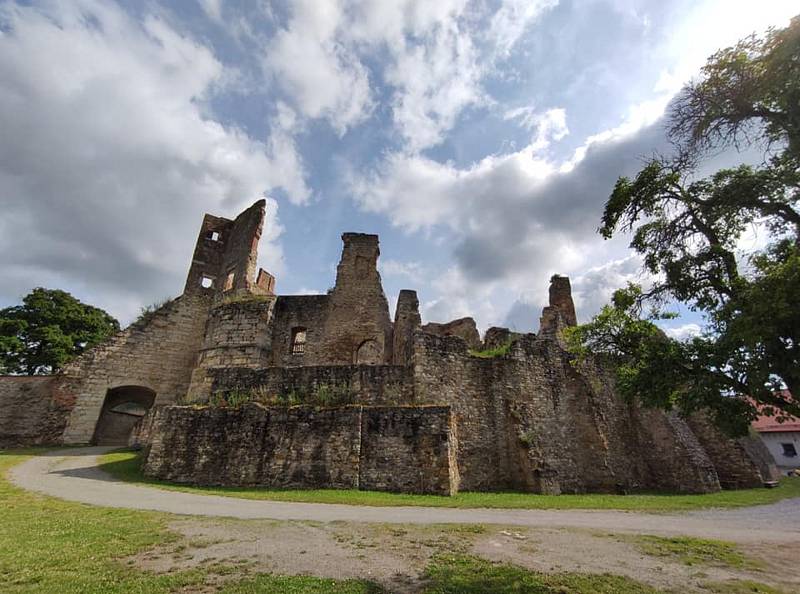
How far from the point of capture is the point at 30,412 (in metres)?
18.6

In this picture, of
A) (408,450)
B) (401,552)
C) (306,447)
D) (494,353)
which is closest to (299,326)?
(306,447)

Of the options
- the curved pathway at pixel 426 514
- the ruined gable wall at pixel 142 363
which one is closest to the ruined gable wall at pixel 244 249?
the ruined gable wall at pixel 142 363

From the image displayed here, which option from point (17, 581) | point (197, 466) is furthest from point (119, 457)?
point (17, 581)

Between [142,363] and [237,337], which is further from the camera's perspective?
[142,363]

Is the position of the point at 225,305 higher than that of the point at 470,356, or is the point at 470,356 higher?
the point at 225,305

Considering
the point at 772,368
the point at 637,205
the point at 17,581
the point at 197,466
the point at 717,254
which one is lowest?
the point at 17,581

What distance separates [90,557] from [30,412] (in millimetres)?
19954

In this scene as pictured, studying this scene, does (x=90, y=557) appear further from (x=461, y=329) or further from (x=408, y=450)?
(x=461, y=329)

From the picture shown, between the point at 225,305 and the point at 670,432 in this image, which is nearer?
the point at 670,432

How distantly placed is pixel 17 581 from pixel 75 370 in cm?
2023

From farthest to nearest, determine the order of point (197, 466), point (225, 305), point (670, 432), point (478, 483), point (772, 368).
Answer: point (225, 305), point (670, 432), point (478, 483), point (197, 466), point (772, 368)

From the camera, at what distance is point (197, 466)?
11.4m

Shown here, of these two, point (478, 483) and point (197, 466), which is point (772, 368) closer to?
point (478, 483)

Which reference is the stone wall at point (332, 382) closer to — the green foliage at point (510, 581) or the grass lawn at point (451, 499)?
the grass lawn at point (451, 499)
